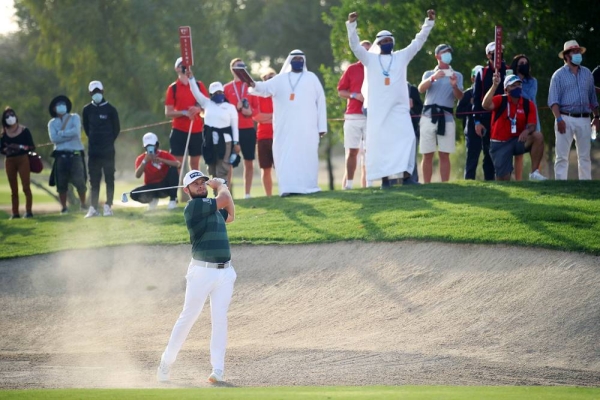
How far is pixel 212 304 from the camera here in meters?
12.3

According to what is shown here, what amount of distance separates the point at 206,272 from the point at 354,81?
9479 millimetres

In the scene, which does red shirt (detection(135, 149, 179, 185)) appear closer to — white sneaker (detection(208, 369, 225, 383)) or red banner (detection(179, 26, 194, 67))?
red banner (detection(179, 26, 194, 67))

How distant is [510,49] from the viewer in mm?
30797

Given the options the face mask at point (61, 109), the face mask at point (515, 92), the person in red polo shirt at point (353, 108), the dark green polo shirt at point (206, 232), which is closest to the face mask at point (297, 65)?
the person in red polo shirt at point (353, 108)

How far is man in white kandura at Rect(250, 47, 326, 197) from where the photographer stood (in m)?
20.1

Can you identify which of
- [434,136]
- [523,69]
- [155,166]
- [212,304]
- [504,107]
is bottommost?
[212,304]

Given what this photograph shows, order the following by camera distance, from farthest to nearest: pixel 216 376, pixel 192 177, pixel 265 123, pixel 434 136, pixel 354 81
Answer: pixel 265 123, pixel 354 81, pixel 434 136, pixel 192 177, pixel 216 376

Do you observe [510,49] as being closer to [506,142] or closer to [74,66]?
[506,142]

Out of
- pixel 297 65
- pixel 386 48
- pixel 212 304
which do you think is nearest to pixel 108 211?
pixel 297 65

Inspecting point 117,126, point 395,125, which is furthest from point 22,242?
point 395,125

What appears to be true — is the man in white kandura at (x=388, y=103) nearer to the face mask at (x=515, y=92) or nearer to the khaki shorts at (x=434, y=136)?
the khaki shorts at (x=434, y=136)

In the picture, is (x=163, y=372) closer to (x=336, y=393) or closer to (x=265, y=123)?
(x=336, y=393)

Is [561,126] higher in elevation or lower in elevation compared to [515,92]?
lower

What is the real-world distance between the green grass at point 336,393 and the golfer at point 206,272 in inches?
43.7
